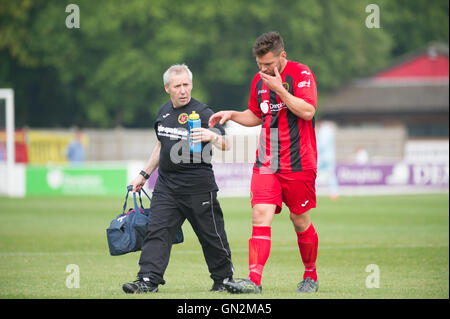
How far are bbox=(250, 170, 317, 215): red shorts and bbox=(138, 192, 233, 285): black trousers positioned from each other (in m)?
0.51

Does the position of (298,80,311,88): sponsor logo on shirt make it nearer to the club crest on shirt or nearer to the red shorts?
the red shorts

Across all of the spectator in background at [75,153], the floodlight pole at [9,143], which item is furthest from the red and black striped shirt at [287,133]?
the spectator in background at [75,153]

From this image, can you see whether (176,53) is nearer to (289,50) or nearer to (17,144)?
(289,50)

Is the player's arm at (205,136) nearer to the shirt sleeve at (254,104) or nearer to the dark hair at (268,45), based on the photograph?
the shirt sleeve at (254,104)

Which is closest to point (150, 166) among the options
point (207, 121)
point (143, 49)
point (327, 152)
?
point (207, 121)

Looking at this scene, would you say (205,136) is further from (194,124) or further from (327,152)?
(327,152)

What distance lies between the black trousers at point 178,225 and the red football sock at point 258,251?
486 mm

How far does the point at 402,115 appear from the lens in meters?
54.7

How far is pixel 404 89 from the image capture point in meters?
57.2

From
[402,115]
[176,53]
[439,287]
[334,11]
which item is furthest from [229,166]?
[402,115]

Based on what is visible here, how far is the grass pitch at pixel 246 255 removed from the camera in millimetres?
7918

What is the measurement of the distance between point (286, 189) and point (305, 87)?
0.93 metres

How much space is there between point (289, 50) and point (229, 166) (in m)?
25.5

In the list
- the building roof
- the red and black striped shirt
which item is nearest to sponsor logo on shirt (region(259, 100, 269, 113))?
the red and black striped shirt
